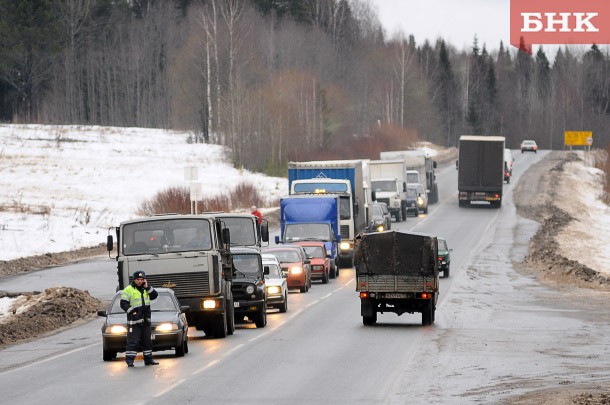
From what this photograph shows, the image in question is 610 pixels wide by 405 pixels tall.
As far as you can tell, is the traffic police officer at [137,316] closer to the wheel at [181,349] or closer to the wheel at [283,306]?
the wheel at [181,349]

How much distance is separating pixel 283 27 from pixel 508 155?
4305 cm

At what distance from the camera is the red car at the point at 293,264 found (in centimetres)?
3859

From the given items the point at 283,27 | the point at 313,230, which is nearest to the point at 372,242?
the point at 313,230

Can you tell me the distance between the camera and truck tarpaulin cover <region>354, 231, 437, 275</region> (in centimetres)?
2820

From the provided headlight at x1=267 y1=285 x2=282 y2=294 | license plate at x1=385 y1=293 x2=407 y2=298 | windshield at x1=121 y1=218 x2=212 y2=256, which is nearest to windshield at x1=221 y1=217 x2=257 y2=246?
headlight at x1=267 y1=285 x2=282 y2=294

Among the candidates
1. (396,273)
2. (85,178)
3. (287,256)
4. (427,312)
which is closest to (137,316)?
(396,273)

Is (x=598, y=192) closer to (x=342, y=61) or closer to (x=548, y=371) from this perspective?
(x=342, y=61)

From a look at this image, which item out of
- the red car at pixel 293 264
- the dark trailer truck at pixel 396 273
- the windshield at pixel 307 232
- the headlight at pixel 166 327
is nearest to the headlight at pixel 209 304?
the headlight at pixel 166 327

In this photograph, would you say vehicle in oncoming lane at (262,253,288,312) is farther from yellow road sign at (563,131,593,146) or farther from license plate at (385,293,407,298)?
yellow road sign at (563,131,593,146)

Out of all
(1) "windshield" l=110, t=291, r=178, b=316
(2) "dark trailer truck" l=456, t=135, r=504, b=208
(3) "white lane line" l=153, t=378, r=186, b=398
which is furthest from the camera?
(2) "dark trailer truck" l=456, t=135, r=504, b=208

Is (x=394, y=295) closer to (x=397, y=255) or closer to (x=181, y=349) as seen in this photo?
(x=397, y=255)

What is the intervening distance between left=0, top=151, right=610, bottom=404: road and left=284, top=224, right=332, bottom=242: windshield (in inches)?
230

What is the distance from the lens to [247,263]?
97.3 ft

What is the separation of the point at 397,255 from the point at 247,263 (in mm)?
3799
